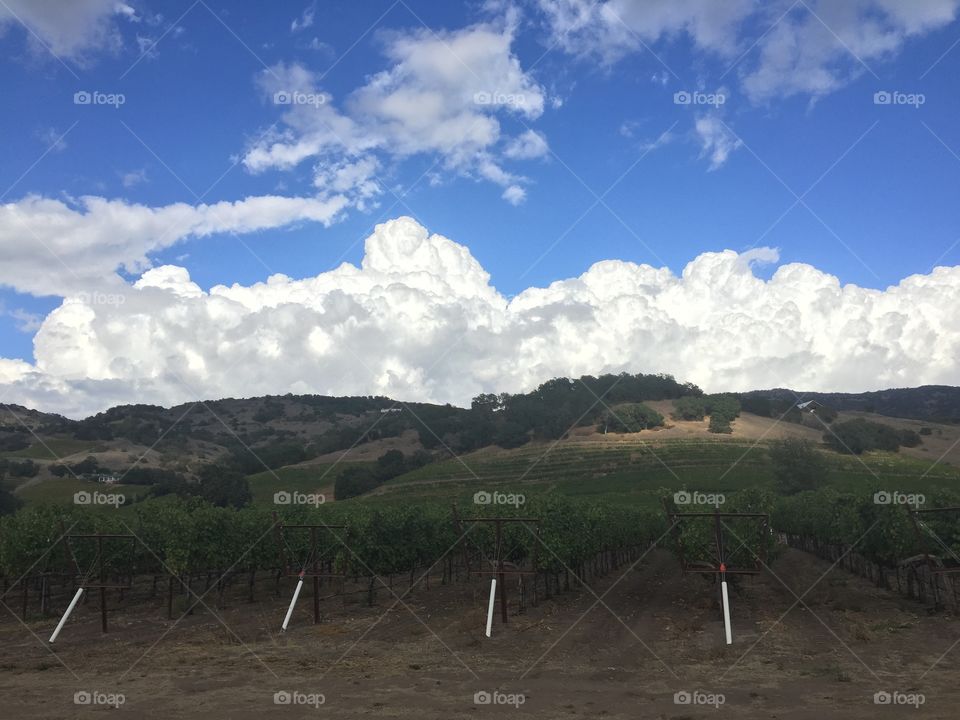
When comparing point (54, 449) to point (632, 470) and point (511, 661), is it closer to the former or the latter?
point (632, 470)

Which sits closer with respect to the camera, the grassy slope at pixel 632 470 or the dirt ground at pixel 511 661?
the dirt ground at pixel 511 661

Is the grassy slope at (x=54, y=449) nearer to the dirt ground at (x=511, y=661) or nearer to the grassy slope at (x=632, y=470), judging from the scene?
the grassy slope at (x=632, y=470)

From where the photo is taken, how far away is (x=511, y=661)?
2078 cm

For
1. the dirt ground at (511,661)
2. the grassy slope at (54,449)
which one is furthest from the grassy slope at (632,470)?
the grassy slope at (54,449)

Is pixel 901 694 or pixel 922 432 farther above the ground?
pixel 922 432

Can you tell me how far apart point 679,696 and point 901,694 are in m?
4.60

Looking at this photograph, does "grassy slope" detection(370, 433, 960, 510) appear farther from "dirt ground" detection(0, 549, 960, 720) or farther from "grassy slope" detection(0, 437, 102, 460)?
"grassy slope" detection(0, 437, 102, 460)

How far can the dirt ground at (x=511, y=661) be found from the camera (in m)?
15.8

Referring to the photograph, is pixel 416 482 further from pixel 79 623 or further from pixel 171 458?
pixel 79 623

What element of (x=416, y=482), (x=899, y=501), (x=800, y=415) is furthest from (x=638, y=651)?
(x=800, y=415)

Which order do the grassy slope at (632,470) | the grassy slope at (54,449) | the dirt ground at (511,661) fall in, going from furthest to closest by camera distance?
1. the grassy slope at (54,449)
2. the grassy slope at (632,470)
3. the dirt ground at (511,661)

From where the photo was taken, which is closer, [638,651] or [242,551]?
[638,651]

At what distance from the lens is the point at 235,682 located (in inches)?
734

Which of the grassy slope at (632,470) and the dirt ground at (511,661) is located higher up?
the grassy slope at (632,470)
